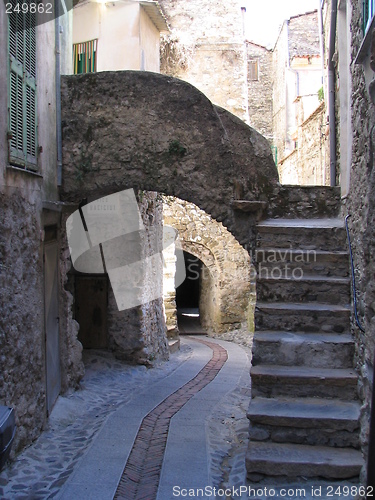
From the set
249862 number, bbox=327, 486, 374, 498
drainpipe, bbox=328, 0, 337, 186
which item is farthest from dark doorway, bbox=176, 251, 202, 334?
249862 number, bbox=327, 486, 374, 498

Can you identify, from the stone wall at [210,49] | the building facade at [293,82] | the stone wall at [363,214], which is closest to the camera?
the stone wall at [363,214]

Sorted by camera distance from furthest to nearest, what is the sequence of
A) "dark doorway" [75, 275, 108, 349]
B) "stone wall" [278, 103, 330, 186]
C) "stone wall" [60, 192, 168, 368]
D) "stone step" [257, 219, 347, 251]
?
"stone wall" [278, 103, 330, 186], "dark doorway" [75, 275, 108, 349], "stone wall" [60, 192, 168, 368], "stone step" [257, 219, 347, 251]

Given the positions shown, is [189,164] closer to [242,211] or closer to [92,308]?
[242,211]

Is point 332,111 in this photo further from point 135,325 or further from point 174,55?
point 174,55

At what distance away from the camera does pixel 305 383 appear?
4727 mm

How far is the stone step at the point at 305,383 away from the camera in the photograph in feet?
15.3

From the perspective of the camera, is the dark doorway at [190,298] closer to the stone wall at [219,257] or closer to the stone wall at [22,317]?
the stone wall at [219,257]

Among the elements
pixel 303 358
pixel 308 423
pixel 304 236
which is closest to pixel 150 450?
pixel 308 423

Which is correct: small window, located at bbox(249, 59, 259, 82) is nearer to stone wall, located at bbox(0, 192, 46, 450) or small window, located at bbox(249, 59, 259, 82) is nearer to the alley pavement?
the alley pavement

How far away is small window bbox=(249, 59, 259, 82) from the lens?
1084 inches

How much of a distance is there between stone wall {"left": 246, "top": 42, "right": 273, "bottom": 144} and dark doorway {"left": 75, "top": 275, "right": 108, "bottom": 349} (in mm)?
20813

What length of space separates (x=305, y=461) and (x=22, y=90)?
425 centimetres

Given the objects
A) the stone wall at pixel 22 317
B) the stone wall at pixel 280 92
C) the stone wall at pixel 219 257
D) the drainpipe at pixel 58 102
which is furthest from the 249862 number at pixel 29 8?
the stone wall at pixel 280 92

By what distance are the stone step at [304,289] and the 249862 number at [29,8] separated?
11.9 ft
